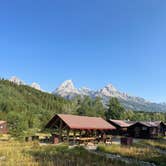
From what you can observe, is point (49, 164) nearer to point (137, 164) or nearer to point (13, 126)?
point (137, 164)

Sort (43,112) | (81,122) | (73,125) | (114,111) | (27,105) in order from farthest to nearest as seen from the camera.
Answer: (27,105) → (43,112) → (114,111) → (81,122) → (73,125)

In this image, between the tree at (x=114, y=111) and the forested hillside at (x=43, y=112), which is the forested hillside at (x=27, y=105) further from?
the tree at (x=114, y=111)

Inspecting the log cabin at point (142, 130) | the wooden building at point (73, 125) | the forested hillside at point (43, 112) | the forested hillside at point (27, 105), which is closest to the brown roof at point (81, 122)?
the wooden building at point (73, 125)

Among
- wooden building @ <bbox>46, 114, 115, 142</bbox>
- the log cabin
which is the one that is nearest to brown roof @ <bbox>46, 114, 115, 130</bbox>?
wooden building @ <bbox>46, 114, 115, 142</bbox>

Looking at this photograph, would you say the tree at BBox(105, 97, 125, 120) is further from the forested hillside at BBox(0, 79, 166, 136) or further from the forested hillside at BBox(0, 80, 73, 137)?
the forested hillside at BBox(0, 80, 73, 137)

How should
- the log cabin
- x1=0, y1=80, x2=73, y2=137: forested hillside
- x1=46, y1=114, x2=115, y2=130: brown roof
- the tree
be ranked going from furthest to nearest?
the tree < the log cabin < x1=0, y1=80, x2=73, y2=137: forested hillside < x1=46, y1=114, x2=115, y2=130: brown roof

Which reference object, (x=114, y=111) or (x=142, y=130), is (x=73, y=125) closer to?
(x=142, y=130)

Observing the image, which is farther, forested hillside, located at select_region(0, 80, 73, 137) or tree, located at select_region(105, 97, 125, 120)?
tree, located at select_region(105, 97, 125, 120)

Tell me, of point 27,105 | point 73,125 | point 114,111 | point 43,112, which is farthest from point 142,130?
point 27,105

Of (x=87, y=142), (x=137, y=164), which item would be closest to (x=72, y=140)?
(x=87, y=142)

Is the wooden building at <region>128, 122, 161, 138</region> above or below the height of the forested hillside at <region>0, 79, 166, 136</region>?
below

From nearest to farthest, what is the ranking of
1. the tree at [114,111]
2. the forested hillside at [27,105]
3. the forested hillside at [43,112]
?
the forested hillside at [43,112]
the forested hillside at [27,105]
the tree at [114,111]

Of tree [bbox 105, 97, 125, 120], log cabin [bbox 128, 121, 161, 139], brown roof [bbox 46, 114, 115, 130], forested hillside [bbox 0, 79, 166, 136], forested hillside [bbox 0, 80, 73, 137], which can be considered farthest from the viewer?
tree [bbox 105, 97, 125, 120]

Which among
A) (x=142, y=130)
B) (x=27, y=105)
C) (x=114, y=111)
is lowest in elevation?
(x=142, y=130)
